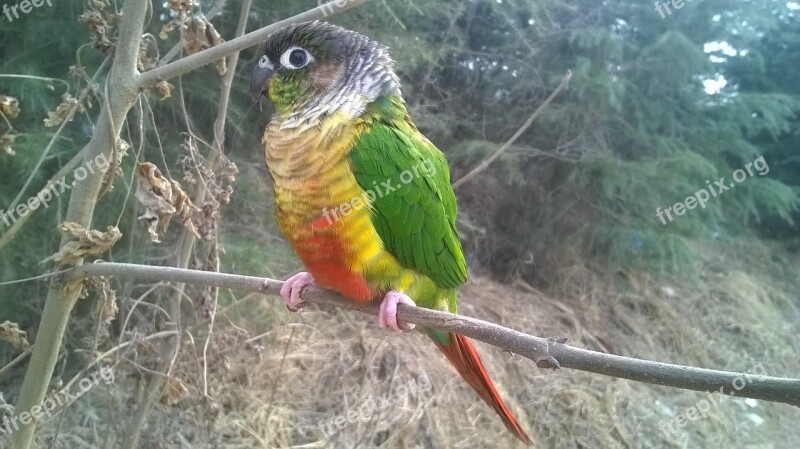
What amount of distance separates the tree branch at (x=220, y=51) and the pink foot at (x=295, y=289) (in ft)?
1.93

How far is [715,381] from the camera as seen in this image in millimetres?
689

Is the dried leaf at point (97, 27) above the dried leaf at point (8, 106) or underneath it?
above

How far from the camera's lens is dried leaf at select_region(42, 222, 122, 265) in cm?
125

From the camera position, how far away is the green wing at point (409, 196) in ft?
4.21

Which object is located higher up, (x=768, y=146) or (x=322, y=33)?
(x=322, y=33)

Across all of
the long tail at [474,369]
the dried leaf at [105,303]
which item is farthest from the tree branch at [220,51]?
the long tail at [474,369]

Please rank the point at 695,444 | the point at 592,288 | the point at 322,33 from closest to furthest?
the point at 322,33 → the point at 695,444 → the point at 592,288

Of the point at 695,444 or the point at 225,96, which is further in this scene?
the point at 695,444

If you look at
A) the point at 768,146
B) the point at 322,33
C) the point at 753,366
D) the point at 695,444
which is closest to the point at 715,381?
the point at 322,33

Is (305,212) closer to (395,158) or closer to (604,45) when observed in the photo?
(395,158)

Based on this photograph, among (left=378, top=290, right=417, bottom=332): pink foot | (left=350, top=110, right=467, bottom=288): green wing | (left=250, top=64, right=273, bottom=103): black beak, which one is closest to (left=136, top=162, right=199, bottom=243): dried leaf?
(left=250, top=64, right=273, bottom=103): black beak

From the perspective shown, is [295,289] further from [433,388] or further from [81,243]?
[433,388]

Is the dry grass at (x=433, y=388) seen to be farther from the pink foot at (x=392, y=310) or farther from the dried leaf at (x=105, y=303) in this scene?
the pink foot at (x=392, y=310)

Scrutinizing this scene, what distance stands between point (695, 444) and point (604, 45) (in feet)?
9.26
